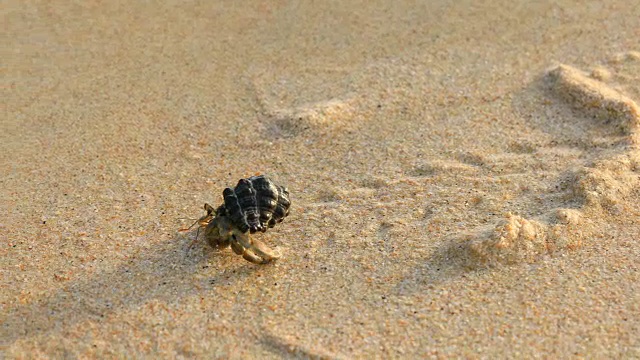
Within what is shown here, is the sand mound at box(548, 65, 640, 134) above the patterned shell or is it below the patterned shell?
above

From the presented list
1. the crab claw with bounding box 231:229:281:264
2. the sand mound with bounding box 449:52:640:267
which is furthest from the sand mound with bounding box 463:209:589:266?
the crab claw with bounding box 231:229:281:264

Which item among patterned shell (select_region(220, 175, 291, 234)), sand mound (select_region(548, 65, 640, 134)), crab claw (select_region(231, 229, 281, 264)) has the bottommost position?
crab claw (select_region(231, 229, 281, 264))

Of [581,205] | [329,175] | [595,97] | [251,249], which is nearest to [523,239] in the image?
[581,205]

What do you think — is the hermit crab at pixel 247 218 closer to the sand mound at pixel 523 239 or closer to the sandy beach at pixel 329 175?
the sandy beach at pixel 329 175

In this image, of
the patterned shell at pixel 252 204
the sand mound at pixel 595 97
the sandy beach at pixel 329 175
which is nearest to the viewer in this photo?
the sandy beach at pixel 329 175

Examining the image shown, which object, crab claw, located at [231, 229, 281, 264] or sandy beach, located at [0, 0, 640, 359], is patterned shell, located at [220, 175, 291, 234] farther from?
sandy beach, located at [0, 0, 640, 359]

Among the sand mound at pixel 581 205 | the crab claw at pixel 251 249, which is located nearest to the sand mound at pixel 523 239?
the sand mound at pixel 581 205

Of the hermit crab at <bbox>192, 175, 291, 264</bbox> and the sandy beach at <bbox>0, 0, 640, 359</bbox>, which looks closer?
the sandy beach at <bbox>0, 0, 640, 359</bbox>
